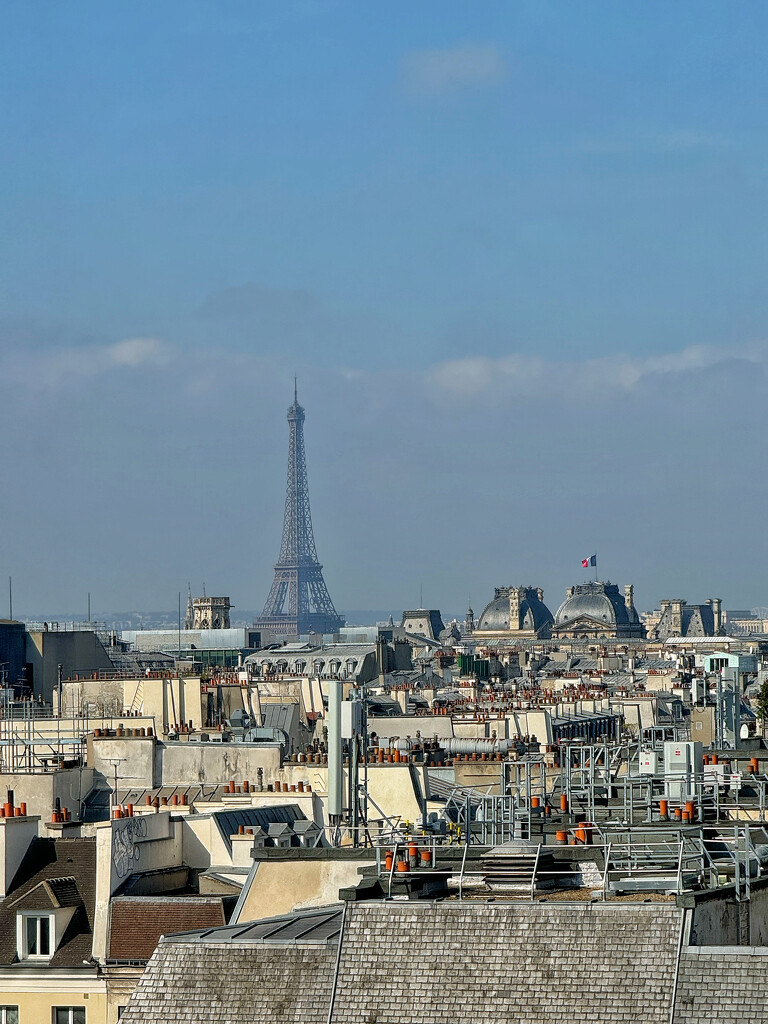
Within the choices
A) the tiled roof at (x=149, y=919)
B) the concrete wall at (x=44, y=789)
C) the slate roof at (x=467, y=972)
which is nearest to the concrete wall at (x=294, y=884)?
the tiled roof at (x=149, y=919)

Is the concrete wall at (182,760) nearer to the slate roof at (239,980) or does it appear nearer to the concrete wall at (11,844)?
the concrete wall at (11,844)

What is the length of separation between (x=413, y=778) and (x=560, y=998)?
22.9 metres

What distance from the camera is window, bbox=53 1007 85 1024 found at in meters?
24.1

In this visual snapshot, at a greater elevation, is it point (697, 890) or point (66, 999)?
point (697, 890)

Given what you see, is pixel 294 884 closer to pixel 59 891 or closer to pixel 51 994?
pixel 51 994

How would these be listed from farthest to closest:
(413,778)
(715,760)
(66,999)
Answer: (413,778), (715,760), (66,999)

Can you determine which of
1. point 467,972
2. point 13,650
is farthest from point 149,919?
point 13,650

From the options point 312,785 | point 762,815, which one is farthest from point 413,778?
point 762,815

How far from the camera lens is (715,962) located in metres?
15.7

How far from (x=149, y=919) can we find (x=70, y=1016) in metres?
1.34

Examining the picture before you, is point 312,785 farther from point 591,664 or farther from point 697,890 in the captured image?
point 591,664

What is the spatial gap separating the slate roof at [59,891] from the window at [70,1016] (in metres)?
0.53

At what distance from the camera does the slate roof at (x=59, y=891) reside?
25.0 m

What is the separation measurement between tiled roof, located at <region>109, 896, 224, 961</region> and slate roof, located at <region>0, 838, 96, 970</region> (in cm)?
49
